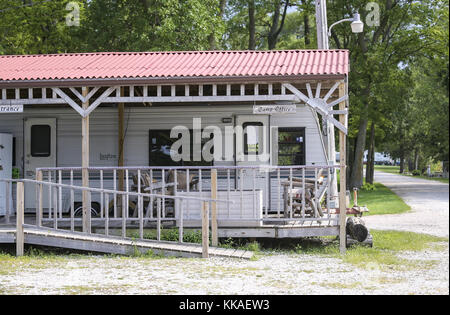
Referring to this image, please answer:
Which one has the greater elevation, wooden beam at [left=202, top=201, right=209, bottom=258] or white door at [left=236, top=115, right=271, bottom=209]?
white door at [left=236, top=115, right=271, bottom=209]

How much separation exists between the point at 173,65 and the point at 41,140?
3794mm

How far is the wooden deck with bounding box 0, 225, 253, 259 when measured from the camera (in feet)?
33.6

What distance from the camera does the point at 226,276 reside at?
28.1 feet

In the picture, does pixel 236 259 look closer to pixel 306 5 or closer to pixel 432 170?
pixel 306 5

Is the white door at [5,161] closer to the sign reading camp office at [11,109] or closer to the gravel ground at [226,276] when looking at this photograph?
the sign reading camp office at [11,109]

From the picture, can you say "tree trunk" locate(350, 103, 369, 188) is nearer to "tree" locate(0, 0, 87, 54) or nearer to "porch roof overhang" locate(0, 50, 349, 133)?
"tree" locate(0, 0, 87, 54)

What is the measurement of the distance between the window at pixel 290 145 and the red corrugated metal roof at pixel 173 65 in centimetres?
169

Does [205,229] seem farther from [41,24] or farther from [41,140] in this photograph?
[41,24]

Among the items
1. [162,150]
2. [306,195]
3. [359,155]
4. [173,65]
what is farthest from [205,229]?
[359,155]

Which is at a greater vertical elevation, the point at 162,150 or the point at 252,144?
the point at 252,144

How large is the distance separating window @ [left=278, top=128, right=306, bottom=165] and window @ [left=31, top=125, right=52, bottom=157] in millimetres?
5058

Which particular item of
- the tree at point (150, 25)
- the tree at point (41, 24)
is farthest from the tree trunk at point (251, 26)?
the tree at point (41, 24)

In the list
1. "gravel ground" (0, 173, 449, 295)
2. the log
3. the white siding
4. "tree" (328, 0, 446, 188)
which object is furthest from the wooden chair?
"tree" (328, 0, 446, 188)
